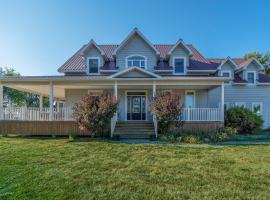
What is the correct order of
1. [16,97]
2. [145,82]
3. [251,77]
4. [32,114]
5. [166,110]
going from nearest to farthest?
[166,110]
[32,114]
[145,82]
[251,77]
[16,97]

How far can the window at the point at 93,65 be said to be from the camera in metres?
20.0

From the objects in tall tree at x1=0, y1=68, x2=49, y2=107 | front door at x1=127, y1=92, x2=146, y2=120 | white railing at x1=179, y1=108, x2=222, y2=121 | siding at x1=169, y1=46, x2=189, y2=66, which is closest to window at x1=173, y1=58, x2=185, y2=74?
siding at x1=169, y1=46, x2=189, y2=66

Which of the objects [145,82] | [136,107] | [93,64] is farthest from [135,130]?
[93,64]

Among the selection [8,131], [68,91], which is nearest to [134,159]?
[8,131]

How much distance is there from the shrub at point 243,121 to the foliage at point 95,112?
8.97 m

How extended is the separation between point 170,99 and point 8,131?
10931 millimetres

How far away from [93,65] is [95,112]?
26.8 feet

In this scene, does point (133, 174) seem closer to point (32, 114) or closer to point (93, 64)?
point (32, 114)

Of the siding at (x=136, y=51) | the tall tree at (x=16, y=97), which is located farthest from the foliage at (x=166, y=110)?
the tall tree at (x=16, y=97)

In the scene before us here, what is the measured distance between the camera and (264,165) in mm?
7590

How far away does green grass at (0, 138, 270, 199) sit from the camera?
5.32m

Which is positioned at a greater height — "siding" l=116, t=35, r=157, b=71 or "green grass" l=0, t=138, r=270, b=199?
"siding" l=116, t=35, r=157, b=71

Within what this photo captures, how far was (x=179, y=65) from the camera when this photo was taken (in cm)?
2006

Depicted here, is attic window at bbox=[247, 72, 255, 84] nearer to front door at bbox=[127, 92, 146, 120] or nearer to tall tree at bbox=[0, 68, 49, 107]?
front door at bbox=[127, 92, 146, 120]
